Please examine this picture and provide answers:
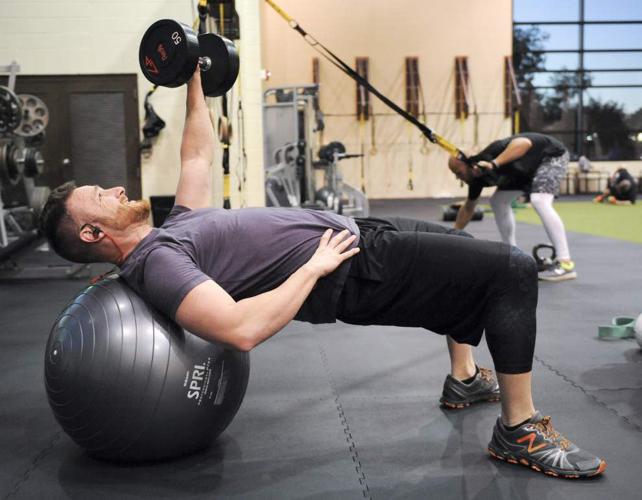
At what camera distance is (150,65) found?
192 cm

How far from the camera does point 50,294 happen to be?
426cm

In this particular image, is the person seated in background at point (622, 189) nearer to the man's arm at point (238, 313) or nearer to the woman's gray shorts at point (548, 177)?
the woman's gray shorts at point (548, 177)

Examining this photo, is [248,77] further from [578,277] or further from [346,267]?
[346,267]

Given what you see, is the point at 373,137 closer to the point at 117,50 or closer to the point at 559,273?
the point at 117,50

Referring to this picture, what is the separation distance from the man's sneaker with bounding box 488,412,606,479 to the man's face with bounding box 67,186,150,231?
103 cm

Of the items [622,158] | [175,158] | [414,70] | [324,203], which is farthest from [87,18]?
[622,158]

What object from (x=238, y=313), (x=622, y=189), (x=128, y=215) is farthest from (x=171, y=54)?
(x=622, y=189)

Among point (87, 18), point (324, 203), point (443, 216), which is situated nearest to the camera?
point (87, 18)

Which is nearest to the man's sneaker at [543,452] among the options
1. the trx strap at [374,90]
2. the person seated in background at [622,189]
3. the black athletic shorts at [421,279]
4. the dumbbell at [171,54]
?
the black athletic shorts at [421,279]

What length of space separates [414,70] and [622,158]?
5033 mm

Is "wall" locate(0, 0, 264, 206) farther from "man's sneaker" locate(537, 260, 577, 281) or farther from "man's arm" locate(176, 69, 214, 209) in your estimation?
"man's arm" locate(176, 69, 214, 209)

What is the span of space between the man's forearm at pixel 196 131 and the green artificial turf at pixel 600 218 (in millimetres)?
5297

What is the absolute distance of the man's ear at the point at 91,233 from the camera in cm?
157

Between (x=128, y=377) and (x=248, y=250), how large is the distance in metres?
0.40
